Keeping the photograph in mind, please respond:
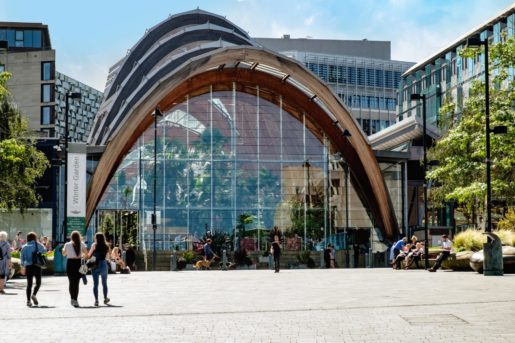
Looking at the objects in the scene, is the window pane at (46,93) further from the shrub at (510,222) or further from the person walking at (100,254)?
the person walking at (100,254)

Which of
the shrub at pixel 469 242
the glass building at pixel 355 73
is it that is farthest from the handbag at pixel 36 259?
the glass building at pixel 355 73

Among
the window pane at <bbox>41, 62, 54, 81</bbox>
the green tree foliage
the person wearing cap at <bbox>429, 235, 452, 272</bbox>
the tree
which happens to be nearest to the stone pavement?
the person wearing cap at <bbox>429, 235, 452, 272</bbox>

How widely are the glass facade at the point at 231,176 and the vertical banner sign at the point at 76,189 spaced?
17.1 metres

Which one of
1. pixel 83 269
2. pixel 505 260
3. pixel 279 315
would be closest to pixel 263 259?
pixel 505 260

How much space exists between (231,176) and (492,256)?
3290 centimetres

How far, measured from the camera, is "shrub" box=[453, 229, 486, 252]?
114 feet

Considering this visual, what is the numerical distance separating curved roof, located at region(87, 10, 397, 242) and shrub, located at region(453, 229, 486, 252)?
2487 cm

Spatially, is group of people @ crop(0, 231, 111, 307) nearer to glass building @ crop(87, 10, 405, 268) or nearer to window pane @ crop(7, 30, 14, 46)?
glass building @ crop(87, 10, 405, 268)

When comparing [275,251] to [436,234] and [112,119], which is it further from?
[112,119]

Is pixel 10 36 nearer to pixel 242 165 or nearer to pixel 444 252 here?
pixel 242 165

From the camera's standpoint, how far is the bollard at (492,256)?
91.7 ft

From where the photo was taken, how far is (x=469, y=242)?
115 ft

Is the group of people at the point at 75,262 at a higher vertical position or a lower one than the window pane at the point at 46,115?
lower

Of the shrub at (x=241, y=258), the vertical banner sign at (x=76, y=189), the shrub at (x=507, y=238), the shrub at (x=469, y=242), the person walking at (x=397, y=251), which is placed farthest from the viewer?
the shrub at (x=241, y=258)
